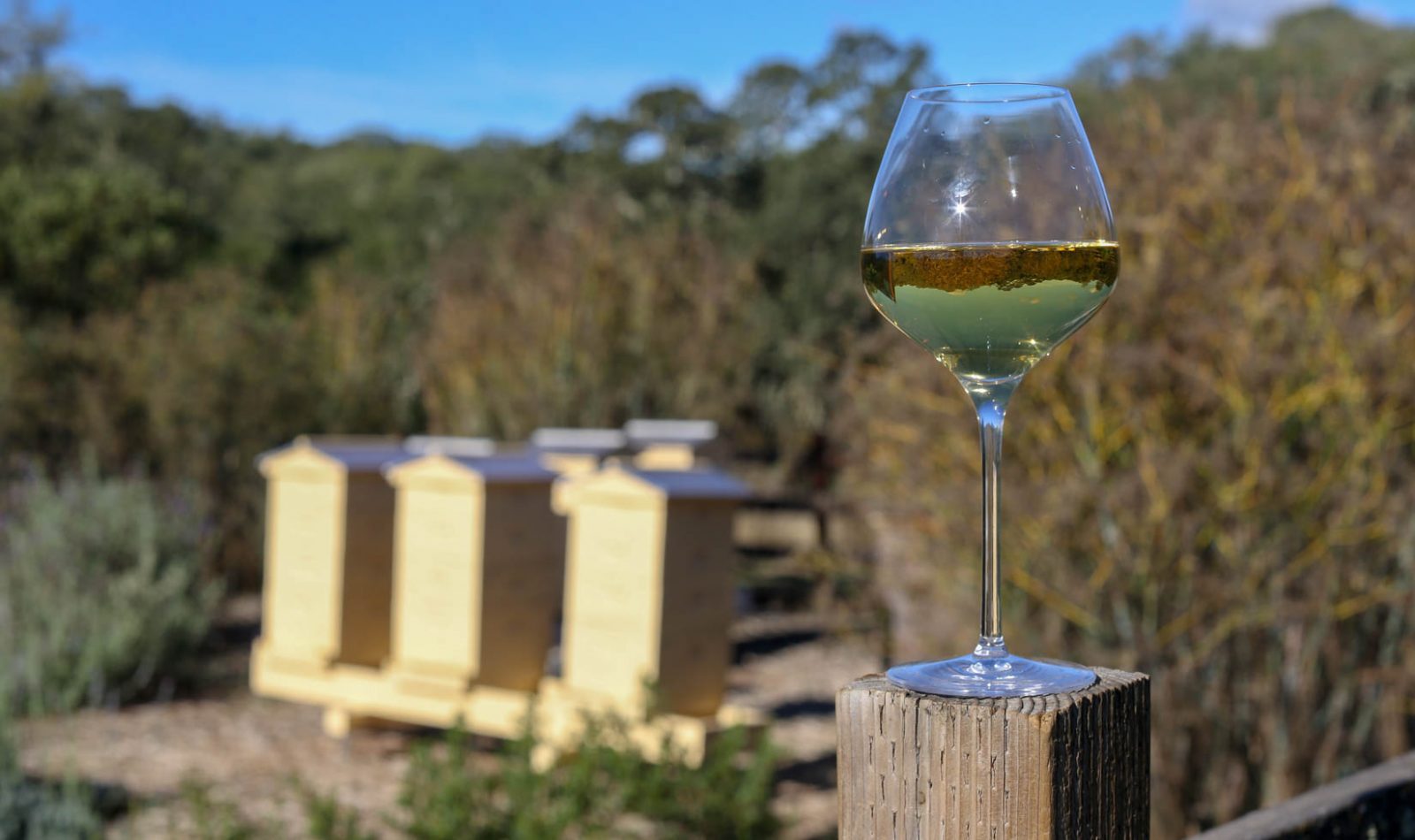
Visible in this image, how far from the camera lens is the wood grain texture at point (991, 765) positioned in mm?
1104

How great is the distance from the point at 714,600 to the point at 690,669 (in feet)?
0.83

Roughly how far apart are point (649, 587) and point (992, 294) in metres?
3.49

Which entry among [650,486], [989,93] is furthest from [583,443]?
[989,93]

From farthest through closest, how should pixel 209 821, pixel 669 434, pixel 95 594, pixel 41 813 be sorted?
pixel 669 434 → pixel 95 594 → pixel 41 813 → pixel 209 821

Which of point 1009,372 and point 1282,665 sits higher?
point 1009,372

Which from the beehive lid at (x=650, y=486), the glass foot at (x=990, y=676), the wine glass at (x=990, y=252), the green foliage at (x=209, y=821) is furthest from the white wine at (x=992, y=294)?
the beehive lid at (x=650, y=486)

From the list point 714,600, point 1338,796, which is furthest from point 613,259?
point 1338,796

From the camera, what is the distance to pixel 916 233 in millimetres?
1213

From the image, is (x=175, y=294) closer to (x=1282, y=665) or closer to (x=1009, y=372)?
(x=1282, y=665)

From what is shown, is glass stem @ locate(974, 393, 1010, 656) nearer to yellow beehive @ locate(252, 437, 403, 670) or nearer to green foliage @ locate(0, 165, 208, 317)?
yellow beehive @ locate(252, 437, 403, 670)

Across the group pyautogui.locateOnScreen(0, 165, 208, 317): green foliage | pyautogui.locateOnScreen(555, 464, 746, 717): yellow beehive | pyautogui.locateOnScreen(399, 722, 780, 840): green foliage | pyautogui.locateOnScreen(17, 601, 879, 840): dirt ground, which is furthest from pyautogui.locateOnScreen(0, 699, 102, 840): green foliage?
pyautogui.locateOnScreen(0, 165, 208, 317): green foliage

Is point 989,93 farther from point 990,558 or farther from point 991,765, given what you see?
point 991,765

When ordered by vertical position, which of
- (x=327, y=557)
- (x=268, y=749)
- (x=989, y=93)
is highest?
(x=989, y=93)

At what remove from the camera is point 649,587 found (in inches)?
180
